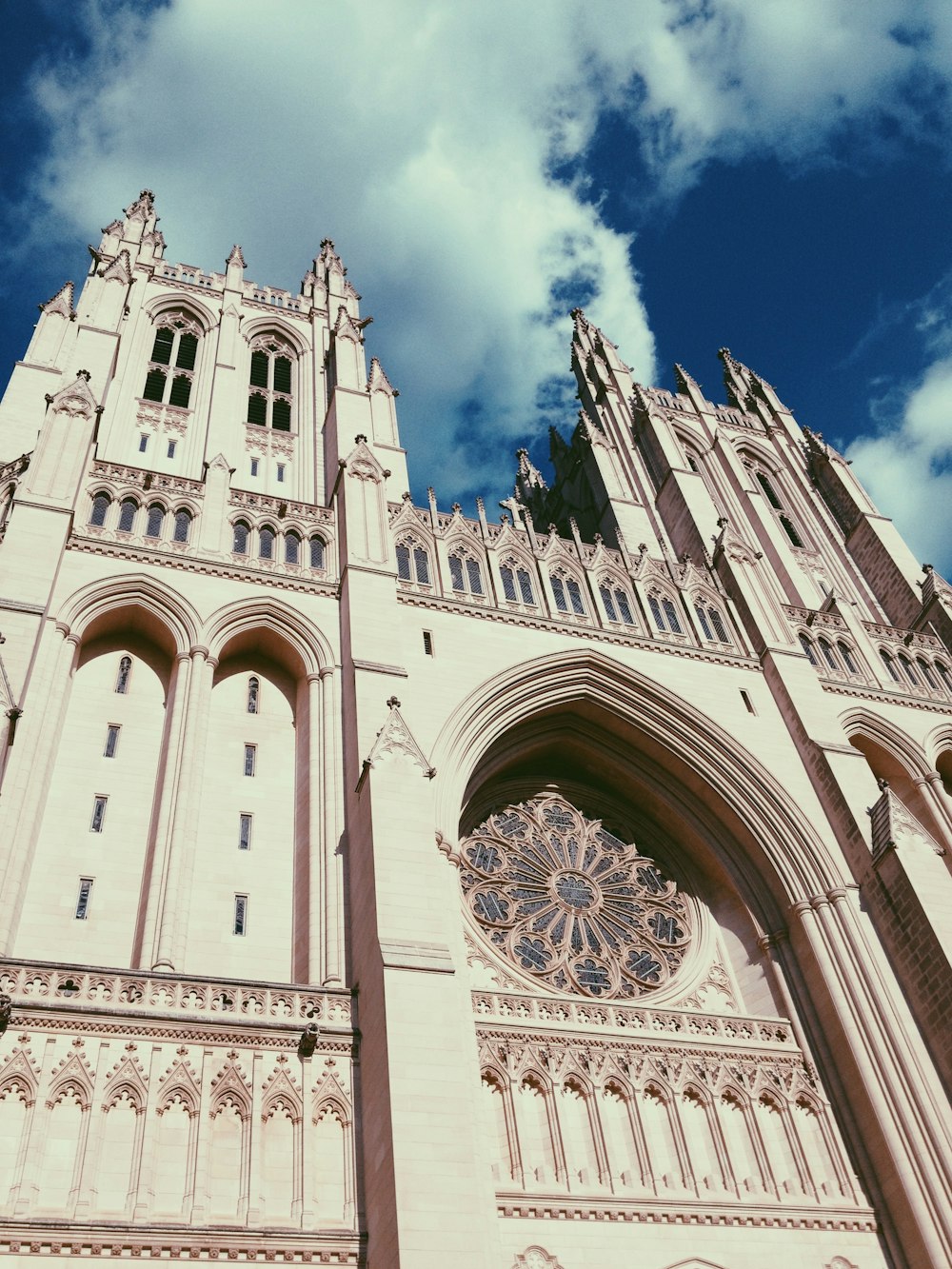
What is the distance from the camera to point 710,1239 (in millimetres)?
13398

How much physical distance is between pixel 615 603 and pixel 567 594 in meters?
1.08

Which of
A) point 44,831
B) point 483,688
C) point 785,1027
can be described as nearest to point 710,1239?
point 785,1027

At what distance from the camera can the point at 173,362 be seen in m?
25.9

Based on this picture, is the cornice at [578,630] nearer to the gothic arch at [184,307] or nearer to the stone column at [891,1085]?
the stone column at [891,1085]

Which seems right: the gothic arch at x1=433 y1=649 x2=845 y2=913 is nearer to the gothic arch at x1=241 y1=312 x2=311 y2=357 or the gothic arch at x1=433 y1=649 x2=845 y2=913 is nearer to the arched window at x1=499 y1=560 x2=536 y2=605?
the arched window at x1=499 y1=560 x2=536 y2=605

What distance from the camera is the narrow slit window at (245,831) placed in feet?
49.7

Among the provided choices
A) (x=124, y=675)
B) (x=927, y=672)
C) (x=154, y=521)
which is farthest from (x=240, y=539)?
(x=927, y=672)

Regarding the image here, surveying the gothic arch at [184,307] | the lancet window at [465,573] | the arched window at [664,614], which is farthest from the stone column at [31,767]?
the gothic arch at [184,307]

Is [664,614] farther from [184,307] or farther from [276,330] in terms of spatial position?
[184,307]

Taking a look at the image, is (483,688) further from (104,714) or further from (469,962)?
(104,714)

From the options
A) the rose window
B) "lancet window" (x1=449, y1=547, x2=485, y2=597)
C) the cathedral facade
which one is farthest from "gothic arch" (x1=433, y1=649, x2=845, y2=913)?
"lancet window" (x1=449, y1=547, x2=485, y2=597)

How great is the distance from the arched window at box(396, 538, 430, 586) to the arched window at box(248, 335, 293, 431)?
19.3ft

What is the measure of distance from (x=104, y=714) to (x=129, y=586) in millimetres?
2208

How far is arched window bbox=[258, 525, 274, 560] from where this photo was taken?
19297 millimetres
